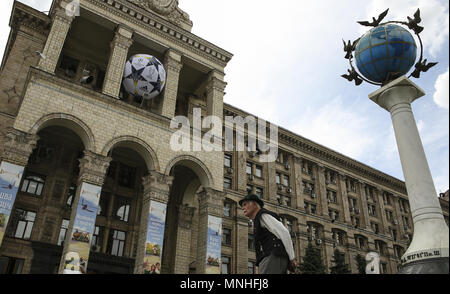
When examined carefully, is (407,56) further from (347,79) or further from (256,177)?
(256,177)

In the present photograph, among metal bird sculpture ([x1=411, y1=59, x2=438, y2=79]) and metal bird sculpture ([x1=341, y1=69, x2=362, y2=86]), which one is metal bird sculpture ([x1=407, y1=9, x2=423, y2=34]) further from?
metal bird sculpture ([x1=341, y1=69, x2=362, y2=86])

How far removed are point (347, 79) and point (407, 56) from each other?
2.09 metres

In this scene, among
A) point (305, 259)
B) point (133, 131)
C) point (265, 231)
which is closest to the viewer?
point (265, 231)

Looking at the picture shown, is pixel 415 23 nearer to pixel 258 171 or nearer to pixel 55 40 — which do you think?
pixel 55 40

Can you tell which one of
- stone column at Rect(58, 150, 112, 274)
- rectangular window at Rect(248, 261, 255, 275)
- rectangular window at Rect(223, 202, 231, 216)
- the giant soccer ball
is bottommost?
rectangular window at Rect(248, 261, 255, 275)

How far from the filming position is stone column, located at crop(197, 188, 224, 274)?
2086cm

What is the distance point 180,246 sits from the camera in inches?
963

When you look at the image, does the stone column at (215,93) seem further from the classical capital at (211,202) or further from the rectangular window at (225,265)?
the rectangular window at (225,265)

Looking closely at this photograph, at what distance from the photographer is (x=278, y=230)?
225 inches

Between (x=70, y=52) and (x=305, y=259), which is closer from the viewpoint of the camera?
(x=70, y=52)

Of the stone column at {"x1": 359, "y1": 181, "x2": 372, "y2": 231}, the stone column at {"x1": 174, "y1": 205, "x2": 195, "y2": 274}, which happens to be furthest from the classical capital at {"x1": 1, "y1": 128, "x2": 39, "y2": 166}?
the stone column at {"x1": 359, "y1": 181, "x2": 372, "y2": 231}

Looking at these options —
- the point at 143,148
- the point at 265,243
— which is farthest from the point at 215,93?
the point at 265,243

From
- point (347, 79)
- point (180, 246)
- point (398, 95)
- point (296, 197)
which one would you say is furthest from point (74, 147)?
point (296, 197)

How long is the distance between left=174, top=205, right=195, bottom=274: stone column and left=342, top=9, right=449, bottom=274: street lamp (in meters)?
16.8
